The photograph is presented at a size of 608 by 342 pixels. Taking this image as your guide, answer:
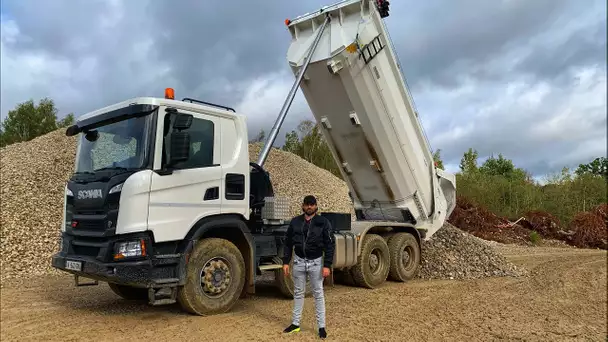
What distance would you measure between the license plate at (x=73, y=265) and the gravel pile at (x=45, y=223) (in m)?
2.96

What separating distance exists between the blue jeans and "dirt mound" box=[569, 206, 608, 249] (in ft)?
58.2

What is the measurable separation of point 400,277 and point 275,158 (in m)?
13.5

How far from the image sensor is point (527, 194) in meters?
24.9

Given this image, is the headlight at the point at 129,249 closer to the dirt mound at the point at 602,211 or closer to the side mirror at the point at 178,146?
the side mirror at the point at 178,146

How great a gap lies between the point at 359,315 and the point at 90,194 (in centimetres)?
370

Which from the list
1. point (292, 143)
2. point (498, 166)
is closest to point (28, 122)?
point (292, 143)

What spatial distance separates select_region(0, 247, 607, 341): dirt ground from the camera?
17.2 ft

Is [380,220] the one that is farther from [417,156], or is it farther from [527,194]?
[527,194]

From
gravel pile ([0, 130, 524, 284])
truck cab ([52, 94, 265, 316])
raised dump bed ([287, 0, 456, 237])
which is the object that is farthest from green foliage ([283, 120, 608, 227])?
truck cab ([52, 94, 265, 316])

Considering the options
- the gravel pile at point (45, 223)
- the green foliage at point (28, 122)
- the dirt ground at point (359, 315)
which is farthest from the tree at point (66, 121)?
the dirt ground at point (359, 315)

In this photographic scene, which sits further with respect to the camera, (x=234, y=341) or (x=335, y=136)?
(x=335, y=136)

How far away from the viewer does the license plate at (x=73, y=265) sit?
5.46 m

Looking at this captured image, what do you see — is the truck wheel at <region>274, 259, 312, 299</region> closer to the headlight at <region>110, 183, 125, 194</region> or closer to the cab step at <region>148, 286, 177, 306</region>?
the cab step at <region>148, 286, 177, 306</region>

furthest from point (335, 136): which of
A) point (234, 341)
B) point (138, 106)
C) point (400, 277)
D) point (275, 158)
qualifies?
point (275, 158)
